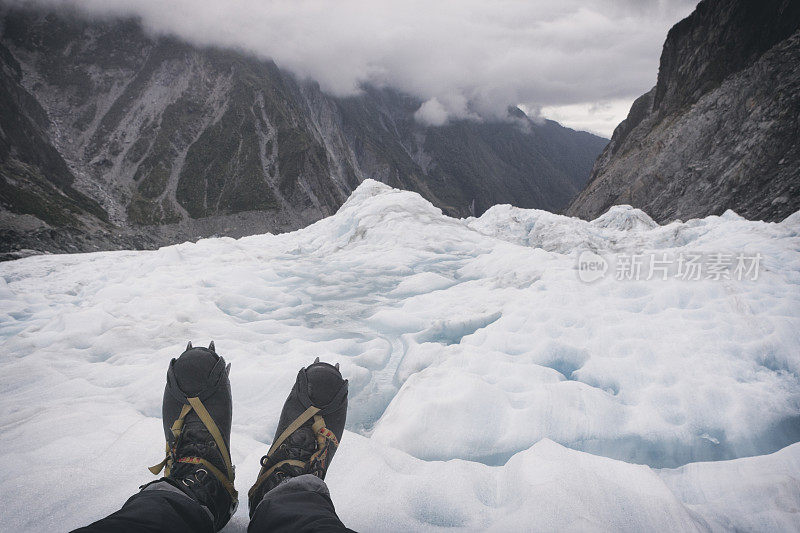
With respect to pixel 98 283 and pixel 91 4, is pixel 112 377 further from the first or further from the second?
pixel 91 4

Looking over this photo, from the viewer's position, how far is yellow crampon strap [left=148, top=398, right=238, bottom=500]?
7.98 feet

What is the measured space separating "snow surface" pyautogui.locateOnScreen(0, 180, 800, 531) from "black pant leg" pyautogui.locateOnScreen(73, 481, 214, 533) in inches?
19.6

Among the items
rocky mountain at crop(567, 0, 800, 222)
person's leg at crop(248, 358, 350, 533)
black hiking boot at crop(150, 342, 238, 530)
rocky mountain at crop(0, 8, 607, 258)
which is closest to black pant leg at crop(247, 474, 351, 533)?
person's leg at crop(248, 358, 350, 533)

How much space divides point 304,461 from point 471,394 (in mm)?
1713

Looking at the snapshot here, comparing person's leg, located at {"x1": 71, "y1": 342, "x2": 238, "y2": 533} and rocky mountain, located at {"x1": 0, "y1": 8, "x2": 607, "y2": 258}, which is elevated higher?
rocky mountain, located at {"x1": 0, "y1": 8, "x2": 607, "y2": 258}

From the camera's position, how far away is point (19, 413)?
3182 mm

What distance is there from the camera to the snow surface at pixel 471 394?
2330mm

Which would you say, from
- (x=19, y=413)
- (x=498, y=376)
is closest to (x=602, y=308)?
(x=498, y=376)

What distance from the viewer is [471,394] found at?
3592 mm

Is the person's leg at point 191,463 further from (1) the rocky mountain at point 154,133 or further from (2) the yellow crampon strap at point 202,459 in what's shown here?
(1) the rocky mountain at point 154,133

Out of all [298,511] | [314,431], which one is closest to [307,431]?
[314,431]

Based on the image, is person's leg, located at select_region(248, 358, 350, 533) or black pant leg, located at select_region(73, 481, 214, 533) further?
person's leg, located at select_region(248, 358, 350, 533)

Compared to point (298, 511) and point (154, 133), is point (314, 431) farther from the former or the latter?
point (154, 133)

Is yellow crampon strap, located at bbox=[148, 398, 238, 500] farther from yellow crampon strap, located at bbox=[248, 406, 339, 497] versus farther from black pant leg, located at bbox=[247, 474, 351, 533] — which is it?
black pant leg, located at bbox=[247, 474, 351, 533]
